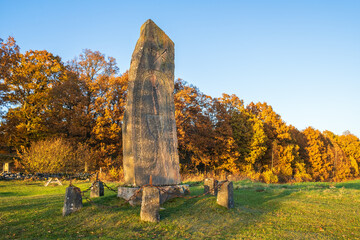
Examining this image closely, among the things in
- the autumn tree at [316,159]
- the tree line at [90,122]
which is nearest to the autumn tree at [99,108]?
the tree line at [90,122]

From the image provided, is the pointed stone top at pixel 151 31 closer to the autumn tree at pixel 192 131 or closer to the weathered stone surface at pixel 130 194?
the weathered stone surface at pixel 130 194

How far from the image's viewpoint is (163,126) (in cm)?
877

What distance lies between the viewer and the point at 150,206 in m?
6.46

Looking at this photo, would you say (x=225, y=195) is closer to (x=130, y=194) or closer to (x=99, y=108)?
(x=130, y=194)

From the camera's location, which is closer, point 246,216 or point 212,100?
point 246,216

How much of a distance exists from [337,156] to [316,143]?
4.80 metres

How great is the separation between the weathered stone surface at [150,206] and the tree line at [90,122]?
569 inches

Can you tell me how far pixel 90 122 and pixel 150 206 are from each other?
1985 centimetres

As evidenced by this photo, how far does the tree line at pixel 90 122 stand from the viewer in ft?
75.4

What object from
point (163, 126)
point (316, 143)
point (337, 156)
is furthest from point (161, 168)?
point (337, 156)

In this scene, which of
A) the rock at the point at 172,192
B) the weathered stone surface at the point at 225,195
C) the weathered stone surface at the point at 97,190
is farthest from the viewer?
the weathered stone surface at the point at 97,190

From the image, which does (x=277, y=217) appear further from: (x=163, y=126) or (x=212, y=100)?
(x=212, y=100)

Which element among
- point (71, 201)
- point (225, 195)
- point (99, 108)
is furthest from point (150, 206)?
point (99, 108)

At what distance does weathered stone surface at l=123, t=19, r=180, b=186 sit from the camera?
8242 mm
